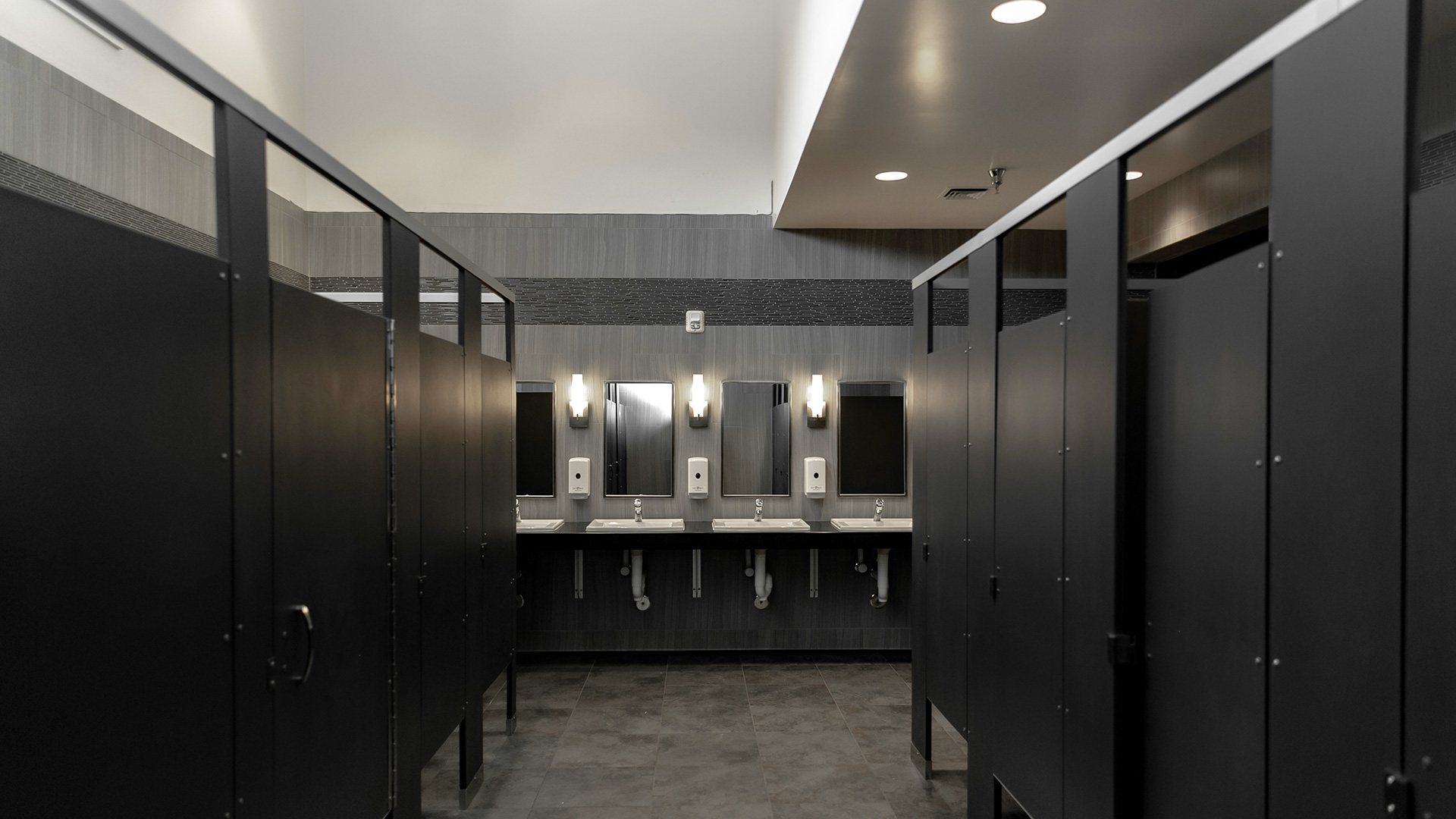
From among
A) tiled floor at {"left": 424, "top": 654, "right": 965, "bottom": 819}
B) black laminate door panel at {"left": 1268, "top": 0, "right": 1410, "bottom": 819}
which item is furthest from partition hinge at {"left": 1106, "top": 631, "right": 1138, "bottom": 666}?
tiled floor at {"left": 424, "top": 654, "right": 965, "bottom": 819}

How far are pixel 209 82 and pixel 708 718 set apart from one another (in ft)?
11.6

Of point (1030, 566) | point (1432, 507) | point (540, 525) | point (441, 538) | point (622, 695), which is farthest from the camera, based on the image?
point (540, 525)

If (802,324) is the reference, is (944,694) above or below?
below

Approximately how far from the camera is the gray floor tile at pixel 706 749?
11.8ft

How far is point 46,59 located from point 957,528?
377 centimetres

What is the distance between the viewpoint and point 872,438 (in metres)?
5.38

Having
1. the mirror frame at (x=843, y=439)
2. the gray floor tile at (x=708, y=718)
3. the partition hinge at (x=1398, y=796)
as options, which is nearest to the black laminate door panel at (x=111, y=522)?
the partition hinge at (x=1398, y=796)

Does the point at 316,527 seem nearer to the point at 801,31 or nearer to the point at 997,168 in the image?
the point at 801,31

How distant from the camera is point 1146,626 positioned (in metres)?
1.88

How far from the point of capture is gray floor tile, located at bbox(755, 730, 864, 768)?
362 centimetres

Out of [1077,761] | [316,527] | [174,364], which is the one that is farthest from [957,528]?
[174,364]

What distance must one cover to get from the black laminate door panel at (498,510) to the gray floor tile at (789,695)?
4.69 ft

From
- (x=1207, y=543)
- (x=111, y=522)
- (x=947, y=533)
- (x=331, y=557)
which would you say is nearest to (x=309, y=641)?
(x=331, y=557)

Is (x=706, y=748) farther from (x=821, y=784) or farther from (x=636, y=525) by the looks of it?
(x=636, y=525)
